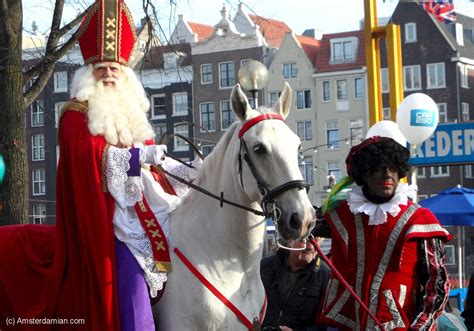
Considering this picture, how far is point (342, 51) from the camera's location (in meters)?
62.6

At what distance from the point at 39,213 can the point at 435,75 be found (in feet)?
91.0

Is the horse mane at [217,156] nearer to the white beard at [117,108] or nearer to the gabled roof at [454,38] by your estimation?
the white beard at [117,108]

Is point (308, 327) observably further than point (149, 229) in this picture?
Yes

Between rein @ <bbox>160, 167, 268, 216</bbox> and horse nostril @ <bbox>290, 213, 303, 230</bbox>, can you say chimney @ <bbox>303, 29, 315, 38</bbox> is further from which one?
horse nostril @ <bbox>290, 213, 303, 230</bbox>

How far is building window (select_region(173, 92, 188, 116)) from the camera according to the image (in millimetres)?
60031

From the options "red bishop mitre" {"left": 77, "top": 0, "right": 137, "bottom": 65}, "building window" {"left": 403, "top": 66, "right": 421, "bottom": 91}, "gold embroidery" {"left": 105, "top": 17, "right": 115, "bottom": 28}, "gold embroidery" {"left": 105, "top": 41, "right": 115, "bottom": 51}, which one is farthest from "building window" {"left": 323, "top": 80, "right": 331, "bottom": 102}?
"gold embroidery" {"left": 105, "top": 41, "right": 115, "bottom": 51}

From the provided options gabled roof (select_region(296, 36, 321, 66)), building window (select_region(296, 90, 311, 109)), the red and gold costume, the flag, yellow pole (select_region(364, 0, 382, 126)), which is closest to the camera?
the red and gold costume

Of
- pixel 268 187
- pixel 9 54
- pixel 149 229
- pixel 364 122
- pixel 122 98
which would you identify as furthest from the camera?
pixel 364 122

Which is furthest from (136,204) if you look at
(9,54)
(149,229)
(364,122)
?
(364,122)

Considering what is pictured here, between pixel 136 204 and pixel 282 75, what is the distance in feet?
183

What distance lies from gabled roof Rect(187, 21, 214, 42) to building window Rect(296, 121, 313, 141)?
1055 cm

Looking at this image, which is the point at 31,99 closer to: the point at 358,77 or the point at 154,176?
the point at 154,176

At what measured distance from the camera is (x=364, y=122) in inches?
2338

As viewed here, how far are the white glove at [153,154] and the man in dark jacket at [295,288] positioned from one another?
56.7 inches
